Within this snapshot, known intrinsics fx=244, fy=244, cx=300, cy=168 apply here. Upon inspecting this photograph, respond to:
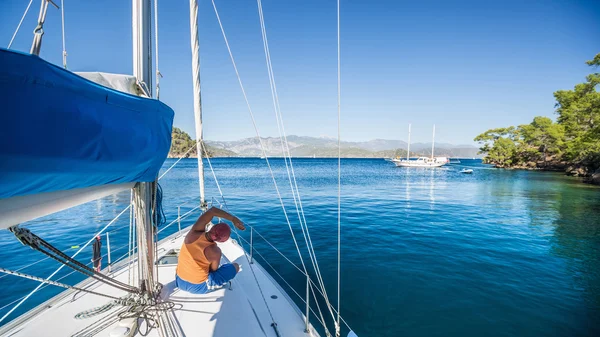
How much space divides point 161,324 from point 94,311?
2.82 feet

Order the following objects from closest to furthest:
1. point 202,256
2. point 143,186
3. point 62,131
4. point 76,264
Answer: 1. point 62,131
2. point 76,264
3. point 143,186
4. point 202,256

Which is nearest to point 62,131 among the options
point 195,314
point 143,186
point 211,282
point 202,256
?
point 143,186

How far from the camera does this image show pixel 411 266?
23.1 ft

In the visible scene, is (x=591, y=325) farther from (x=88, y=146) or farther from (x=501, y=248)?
(x=88, y=146)

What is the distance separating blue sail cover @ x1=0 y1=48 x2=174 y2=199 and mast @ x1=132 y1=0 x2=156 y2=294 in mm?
582

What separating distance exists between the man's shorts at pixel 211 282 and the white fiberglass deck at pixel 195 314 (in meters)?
0.10

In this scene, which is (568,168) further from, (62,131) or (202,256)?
(62,131)

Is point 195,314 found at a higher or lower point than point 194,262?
lower

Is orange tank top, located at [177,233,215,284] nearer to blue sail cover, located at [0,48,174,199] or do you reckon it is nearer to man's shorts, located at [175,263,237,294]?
man's shorts, located at [175,263,237,294]

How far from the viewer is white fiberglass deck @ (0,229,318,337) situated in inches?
104

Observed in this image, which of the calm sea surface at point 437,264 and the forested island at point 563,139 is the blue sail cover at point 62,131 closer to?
the calm sea surface at point 437,264

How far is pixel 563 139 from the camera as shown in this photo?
45.7m

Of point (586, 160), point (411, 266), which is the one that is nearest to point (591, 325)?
point (411, 266)

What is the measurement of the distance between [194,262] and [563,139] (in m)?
66.5
